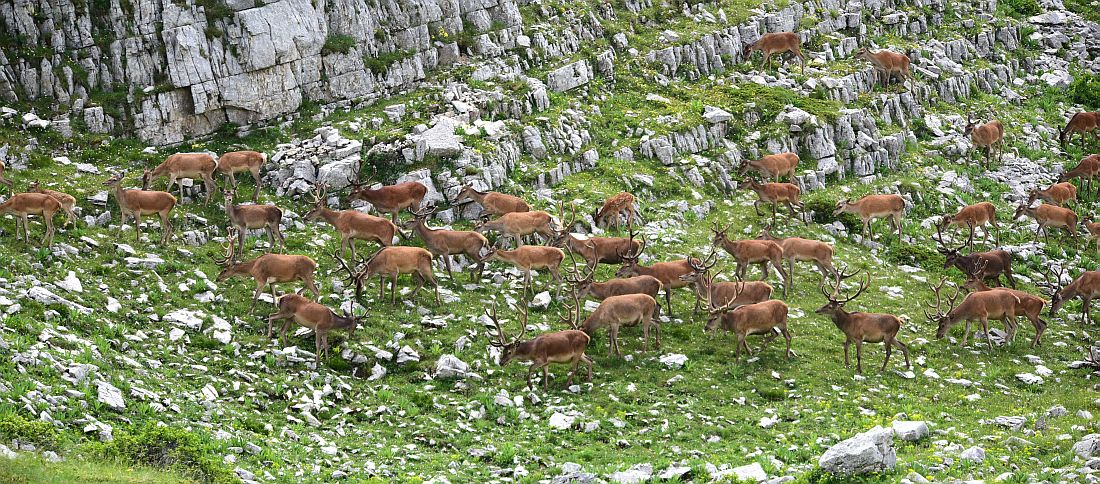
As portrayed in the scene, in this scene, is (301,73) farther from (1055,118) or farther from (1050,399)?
(1055,118)

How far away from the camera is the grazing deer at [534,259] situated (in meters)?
23.8

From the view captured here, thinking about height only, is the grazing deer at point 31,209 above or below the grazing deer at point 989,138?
above

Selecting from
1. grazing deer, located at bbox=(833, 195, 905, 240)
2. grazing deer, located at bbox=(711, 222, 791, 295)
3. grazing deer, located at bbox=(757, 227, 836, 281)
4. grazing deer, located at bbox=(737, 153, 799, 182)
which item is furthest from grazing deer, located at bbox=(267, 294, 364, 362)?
grazing deer, located at bbox=(833, 195, 905, 240)

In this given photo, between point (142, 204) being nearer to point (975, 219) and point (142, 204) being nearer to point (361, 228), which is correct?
point (361, 228)

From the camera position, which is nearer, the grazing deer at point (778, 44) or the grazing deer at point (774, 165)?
the grazing deer at point (774, 165)

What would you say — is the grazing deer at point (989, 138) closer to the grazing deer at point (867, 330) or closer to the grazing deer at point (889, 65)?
the grazing deer at point (889, 65)

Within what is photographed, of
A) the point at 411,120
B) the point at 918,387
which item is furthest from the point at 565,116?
the point at 918,387

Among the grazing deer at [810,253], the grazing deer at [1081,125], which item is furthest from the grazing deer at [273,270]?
the grazing deer at [1081,125]

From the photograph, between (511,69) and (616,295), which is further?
(511,69)

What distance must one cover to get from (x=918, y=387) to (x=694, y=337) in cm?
481

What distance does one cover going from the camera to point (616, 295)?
2266cm

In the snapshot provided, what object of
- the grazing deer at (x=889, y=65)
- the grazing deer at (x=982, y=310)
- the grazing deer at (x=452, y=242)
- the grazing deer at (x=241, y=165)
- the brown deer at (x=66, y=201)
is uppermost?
the brown deer at (x=66, y=201)

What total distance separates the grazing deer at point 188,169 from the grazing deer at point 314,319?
686 cm

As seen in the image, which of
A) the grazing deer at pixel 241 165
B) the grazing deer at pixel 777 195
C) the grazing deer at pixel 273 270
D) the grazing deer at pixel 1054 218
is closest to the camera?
the grazing deer at pixel 273 270
